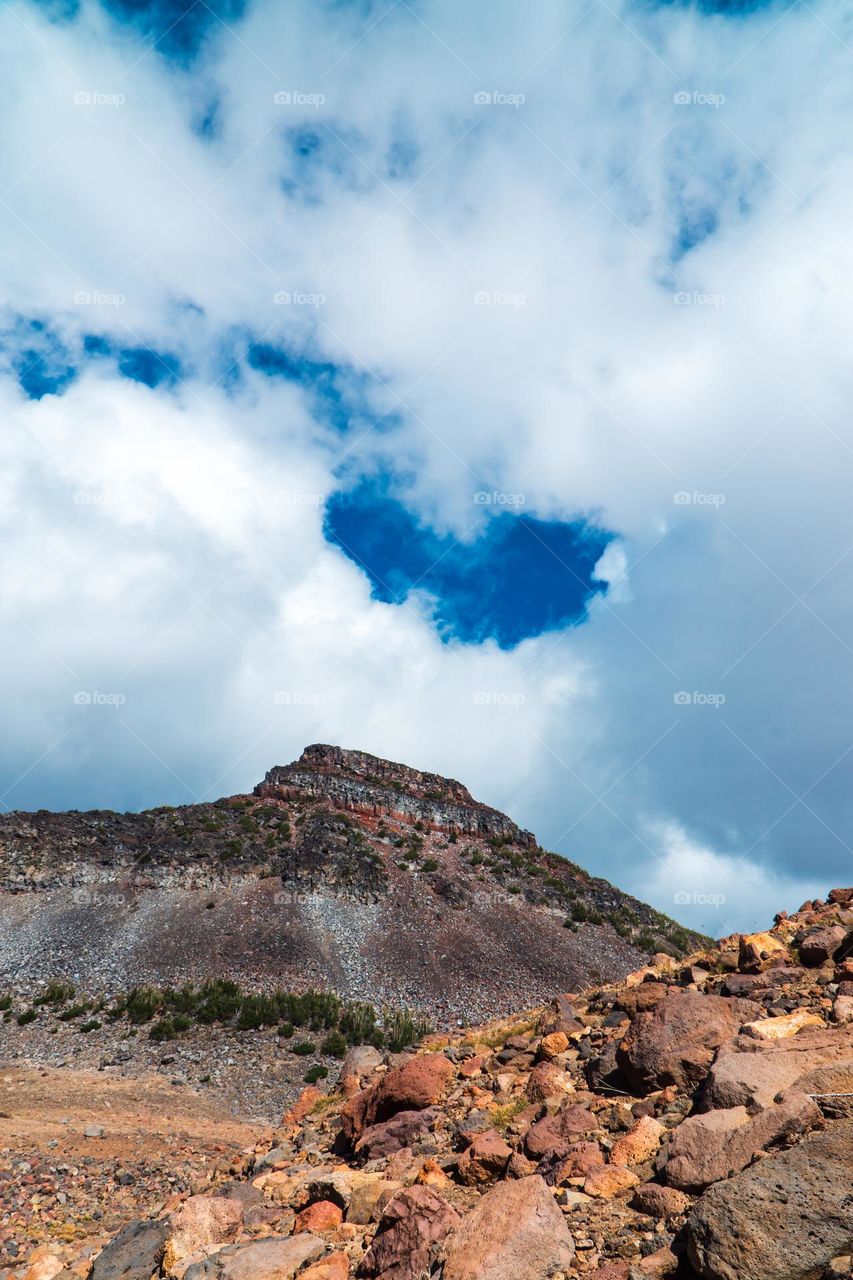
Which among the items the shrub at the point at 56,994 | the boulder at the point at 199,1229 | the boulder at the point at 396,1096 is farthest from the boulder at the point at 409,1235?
the shrub at the point at 56,994

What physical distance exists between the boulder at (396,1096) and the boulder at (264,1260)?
295 cm

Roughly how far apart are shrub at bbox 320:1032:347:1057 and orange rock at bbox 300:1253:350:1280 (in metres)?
24.8

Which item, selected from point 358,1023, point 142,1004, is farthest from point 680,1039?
point 142,1004

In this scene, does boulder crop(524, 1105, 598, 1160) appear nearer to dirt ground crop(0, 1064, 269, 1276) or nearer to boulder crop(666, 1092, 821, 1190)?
boulder crop(666, 1092, 821, 1190)

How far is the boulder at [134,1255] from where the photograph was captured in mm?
6840

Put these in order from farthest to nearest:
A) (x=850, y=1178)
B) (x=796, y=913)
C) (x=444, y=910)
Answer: (x=444, y=910), (x=796, y=913), (x=850, y=1178)

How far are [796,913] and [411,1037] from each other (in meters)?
23.3

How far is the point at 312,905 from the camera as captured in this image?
44312mm

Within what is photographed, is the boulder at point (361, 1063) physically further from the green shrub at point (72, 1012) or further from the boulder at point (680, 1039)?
the green shrub at point (72, 1012)

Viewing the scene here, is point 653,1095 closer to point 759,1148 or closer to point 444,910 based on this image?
point 759,1148

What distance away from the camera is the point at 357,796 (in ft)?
202

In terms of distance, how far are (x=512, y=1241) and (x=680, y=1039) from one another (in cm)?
331

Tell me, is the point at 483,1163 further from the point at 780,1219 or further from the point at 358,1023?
the point at 358,1023

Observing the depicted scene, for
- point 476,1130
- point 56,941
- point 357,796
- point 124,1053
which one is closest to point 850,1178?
point 476,1130
